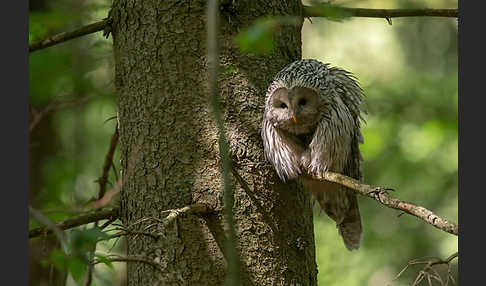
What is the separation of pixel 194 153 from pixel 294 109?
59 cm

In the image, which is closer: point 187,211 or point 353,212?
point 187,211

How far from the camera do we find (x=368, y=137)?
23.2ft

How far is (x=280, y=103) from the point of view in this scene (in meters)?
3.12

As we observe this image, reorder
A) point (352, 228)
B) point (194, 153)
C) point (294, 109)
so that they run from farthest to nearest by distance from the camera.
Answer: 1. point (352, 228)
2. point (294, 109)
3. point (194, 153)

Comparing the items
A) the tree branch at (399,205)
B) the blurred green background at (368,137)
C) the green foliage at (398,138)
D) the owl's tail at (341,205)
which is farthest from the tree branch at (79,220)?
the green foliage at (398,138)

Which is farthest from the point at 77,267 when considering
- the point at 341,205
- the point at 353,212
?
the point at 353,212

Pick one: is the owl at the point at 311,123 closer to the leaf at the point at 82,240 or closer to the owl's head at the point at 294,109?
the owl's head at the point at 294,109

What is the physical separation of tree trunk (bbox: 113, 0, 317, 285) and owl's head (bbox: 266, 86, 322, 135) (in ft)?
0.37

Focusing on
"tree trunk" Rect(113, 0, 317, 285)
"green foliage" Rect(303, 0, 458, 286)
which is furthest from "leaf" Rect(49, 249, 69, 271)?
"green foliage" Rect(303, 0, 458, 286)

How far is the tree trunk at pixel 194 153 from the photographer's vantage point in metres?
2.92

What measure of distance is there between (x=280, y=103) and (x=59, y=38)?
1.28 meters

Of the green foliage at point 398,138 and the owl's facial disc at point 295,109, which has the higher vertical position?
the green foliage at point 398,138

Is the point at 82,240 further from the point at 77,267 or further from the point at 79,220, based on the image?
the point at 79,220

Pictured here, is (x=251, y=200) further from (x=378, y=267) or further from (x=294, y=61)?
(x=378, y=267)
